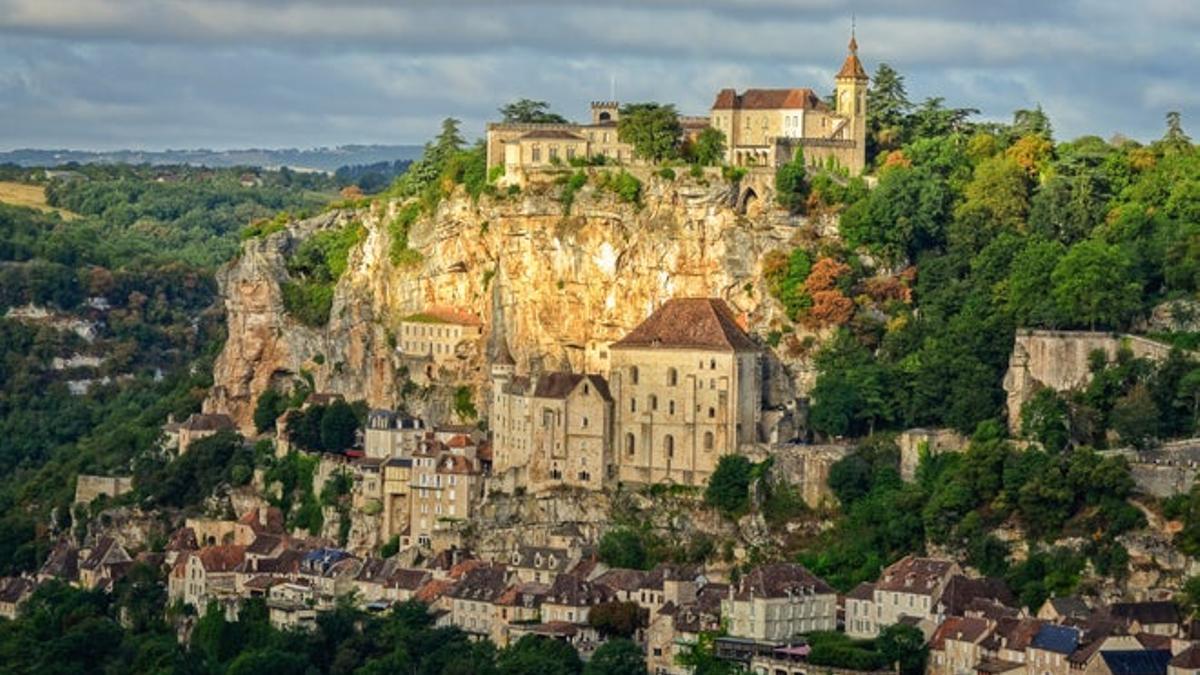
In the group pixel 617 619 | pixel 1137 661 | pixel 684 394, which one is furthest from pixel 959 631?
pixel 684 394

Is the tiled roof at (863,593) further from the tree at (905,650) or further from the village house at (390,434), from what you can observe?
the village house at (390,434)

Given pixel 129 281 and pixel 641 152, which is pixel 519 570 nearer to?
pixel 641 152

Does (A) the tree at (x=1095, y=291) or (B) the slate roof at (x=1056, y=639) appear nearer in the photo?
(B) the slate roof at (x=1056, y=639)

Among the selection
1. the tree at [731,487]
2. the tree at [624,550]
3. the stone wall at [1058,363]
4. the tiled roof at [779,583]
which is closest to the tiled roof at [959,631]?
the tiled roof at [779,583]

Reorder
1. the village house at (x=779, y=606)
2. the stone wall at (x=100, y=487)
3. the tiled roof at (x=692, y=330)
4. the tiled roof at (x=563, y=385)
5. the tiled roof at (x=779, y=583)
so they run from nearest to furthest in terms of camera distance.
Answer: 1. the village house at (x=779, y=606)
2. the tiled roof at (x=779, y=583)
3. the tiled roof at (x=692, y=330)
4. the tiled roof at (x=563, y=385)
5. the stone wall at (x=100, y=487)

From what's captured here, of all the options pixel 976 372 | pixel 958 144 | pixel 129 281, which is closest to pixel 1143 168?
pixel 958 144

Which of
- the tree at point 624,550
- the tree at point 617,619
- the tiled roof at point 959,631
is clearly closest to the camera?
the tiled roof at point 959,631

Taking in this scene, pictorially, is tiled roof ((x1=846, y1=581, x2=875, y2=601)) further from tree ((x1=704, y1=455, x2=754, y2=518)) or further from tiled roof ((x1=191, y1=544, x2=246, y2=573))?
tiled roof ((x1=191, y1=544, x2=246, y2=573))

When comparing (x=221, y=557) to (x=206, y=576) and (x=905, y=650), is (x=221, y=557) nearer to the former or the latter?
(x=206, y=576)
